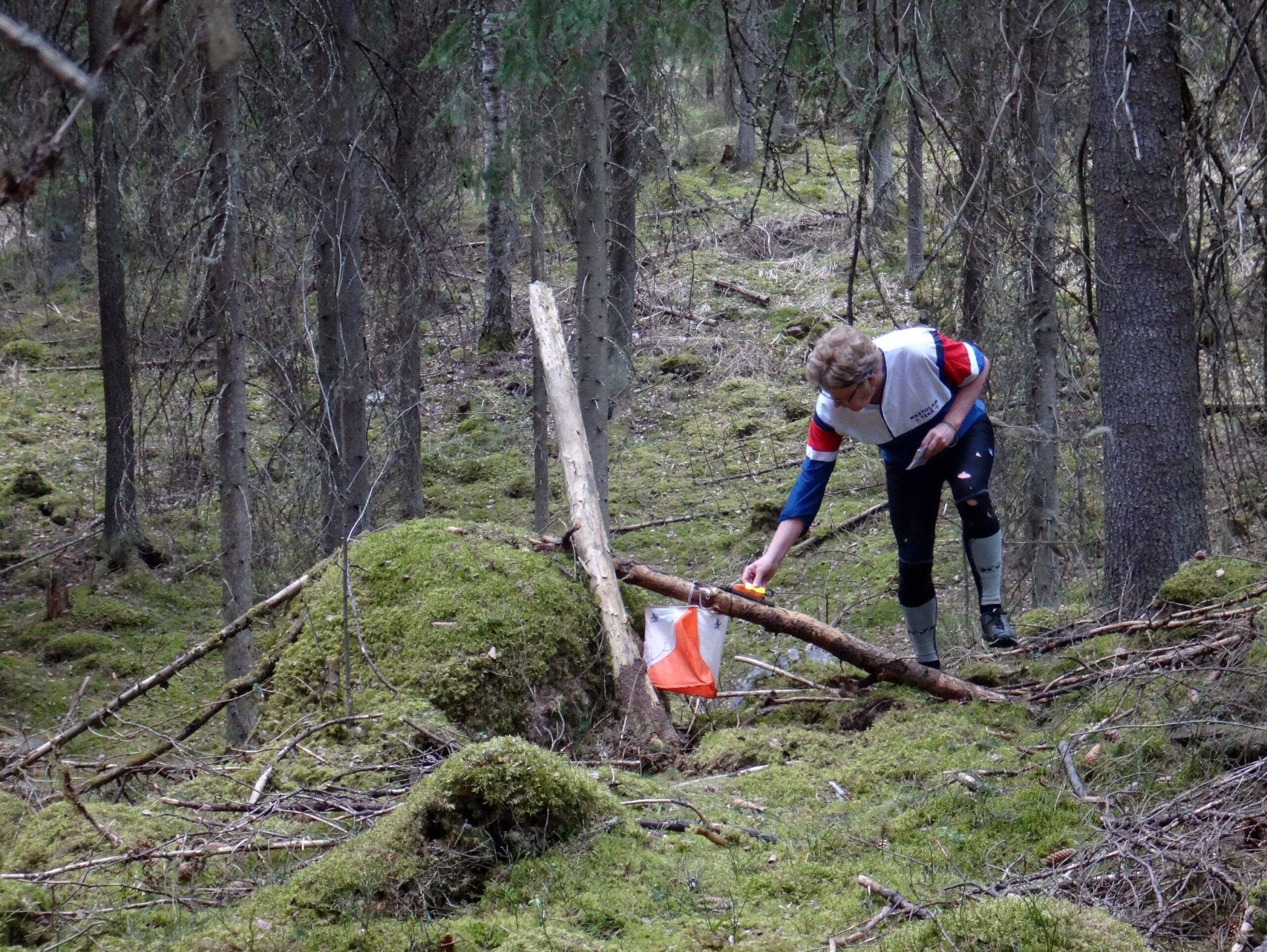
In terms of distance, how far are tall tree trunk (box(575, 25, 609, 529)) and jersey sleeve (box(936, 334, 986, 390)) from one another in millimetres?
4138

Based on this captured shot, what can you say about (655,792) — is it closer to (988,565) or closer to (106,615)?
(988,565)

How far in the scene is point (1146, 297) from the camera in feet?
16.4

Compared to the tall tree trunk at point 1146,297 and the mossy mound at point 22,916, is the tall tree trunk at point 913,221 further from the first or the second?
the mossy mound at point 22,916

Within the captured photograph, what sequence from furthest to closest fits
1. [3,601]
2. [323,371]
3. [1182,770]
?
[3,601] → [323,371] → [1182,770]

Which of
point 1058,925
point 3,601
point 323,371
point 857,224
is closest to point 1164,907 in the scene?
point 1058,925

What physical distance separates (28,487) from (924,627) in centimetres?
1209

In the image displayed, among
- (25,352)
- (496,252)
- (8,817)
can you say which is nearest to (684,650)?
(8,817)

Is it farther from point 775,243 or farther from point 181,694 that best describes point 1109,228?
point 775,243

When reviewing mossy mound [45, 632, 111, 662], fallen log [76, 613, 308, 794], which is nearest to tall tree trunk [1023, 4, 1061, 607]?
fallen log [76, 613, 308, 794]

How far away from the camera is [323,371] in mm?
8086

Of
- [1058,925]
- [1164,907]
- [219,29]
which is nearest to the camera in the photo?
[219,29]

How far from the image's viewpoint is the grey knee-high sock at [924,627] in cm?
503

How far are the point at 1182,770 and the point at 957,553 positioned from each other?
7306 mm

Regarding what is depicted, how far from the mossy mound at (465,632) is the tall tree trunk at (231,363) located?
1712 millimetres
